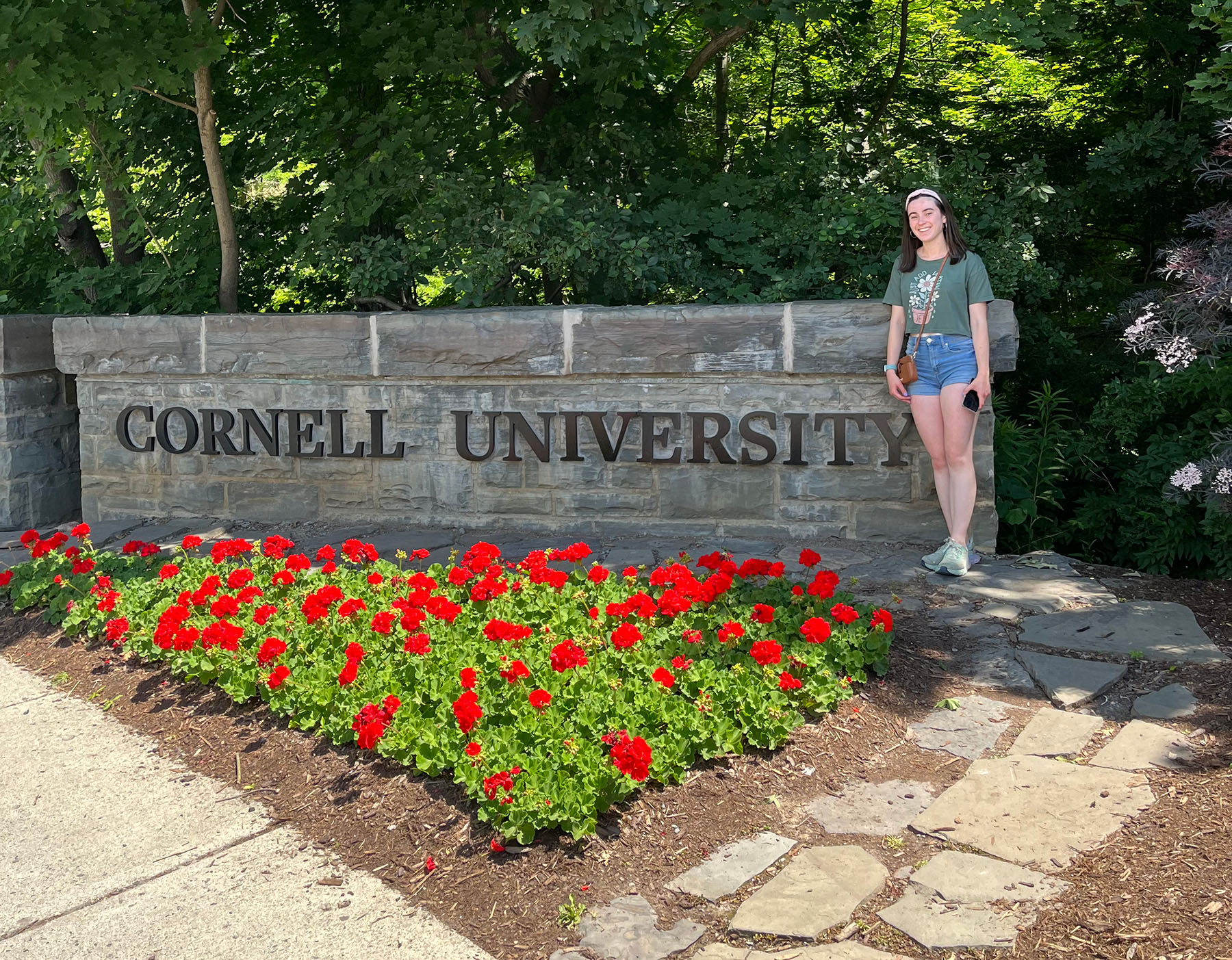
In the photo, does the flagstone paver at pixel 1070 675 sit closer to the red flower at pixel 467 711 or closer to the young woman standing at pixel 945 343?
the young woman standing at pixel 945 343

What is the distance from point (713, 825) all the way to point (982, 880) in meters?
0.65

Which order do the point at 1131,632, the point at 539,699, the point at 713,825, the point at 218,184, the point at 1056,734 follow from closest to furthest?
the point at 713,825 → the point at 539,699 → the point at 1056,734 → the point at 1131,632 → the point at 218,184

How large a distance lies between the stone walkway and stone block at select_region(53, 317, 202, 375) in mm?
2802

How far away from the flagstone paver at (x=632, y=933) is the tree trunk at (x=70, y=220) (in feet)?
22.4

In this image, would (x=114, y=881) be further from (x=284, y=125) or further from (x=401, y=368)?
(x=284, y=125)

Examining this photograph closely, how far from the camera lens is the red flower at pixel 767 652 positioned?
3.42 meters

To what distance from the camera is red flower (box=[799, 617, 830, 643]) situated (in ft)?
11.6

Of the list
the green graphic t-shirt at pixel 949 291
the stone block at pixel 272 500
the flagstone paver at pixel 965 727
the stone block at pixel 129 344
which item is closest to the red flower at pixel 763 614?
the flagstone paver at pixel 965 727

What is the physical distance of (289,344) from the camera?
6051 mm

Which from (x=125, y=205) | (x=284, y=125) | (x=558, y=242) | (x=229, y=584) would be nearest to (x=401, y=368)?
(x=558, y=242)

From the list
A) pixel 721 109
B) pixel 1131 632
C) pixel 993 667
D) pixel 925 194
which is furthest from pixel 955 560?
pixel 721 109

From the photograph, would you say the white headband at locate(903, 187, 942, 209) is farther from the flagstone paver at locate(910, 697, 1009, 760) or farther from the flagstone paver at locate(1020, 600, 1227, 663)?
the flagstone paver at locate(910, 697, 1009, 760)

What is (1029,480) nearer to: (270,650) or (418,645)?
(418,645)

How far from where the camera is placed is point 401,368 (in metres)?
5.92
